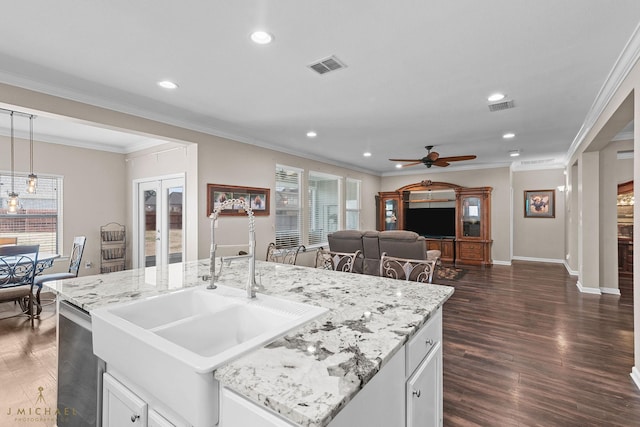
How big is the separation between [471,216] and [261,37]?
23.8 ft

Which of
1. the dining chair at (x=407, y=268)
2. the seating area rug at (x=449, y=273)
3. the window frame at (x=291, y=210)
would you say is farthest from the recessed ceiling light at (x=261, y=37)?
the seating area rug at (x=449, y=273)

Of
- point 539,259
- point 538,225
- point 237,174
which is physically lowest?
point 539,259

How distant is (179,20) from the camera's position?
1938 millimetres

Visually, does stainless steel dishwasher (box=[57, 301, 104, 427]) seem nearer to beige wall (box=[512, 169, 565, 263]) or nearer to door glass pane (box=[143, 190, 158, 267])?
door glass pane (box=[143, 190, 158, 267])

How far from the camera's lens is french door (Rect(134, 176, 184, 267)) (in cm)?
477

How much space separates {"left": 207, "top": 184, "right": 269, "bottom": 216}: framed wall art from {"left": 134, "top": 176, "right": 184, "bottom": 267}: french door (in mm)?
565

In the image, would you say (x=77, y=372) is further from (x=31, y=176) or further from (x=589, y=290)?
(x=589, y=290)

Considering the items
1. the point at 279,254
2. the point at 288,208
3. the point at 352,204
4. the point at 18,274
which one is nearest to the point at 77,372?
the point at 279,254

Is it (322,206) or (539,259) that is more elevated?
(322,206)

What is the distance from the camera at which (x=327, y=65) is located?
2527 mm

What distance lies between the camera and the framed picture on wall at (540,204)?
779 centimetres

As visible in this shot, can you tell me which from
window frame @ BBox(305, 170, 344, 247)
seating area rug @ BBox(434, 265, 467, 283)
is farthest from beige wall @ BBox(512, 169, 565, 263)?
window frame @ BBox(305, 170, 344, 247)

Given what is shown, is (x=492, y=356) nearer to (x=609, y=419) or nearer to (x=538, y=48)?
(x=609, y=419)

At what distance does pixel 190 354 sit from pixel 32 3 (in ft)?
7.54
